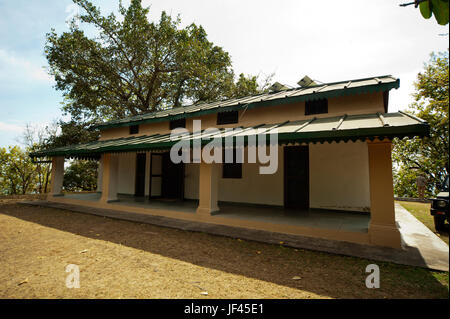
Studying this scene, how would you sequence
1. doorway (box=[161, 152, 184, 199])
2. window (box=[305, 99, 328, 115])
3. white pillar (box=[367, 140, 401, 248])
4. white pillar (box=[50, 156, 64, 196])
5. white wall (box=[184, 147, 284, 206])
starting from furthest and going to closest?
1. white pillar (box=[50, 156, 64, 196])
2. doorway (box=[161, 152, 184, 199])
3. white wall (box=[184, 147, 284, 206])
4. window (box=[305, 99, 328, 115])
5. white pillar (box=[367, 140, 401, 248])

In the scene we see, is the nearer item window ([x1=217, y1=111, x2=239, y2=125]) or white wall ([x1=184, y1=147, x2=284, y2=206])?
white wall ([x1=184, y1=147, x2=284, y2=206])

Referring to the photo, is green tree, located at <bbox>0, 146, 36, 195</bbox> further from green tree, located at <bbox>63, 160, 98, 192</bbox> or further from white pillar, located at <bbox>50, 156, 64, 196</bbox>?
white pillar, located at <bbox>50, 156, 64, 196</bbox>

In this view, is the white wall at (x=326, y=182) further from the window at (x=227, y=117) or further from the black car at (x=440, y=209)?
the window at (x=227, y=117)

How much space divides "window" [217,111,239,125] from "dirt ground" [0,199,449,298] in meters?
4.95

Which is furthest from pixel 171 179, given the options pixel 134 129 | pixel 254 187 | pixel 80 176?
pixel 80 176

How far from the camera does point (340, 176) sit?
23.3 ft

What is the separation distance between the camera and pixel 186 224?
249 inches

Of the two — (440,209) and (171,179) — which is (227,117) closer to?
(171,179)

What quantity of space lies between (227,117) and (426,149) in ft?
61.6

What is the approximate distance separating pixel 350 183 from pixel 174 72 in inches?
694

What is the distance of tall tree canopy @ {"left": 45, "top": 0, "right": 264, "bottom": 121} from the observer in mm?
16359

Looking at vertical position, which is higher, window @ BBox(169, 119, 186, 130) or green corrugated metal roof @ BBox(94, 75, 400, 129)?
green corrugated metal roof @ BBox(94, 75, 400, 129)

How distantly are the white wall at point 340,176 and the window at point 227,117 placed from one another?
3133 mm

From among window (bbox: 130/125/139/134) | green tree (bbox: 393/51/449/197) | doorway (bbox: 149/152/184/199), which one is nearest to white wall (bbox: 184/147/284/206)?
doorway (bbox: 149/152/184/199)
